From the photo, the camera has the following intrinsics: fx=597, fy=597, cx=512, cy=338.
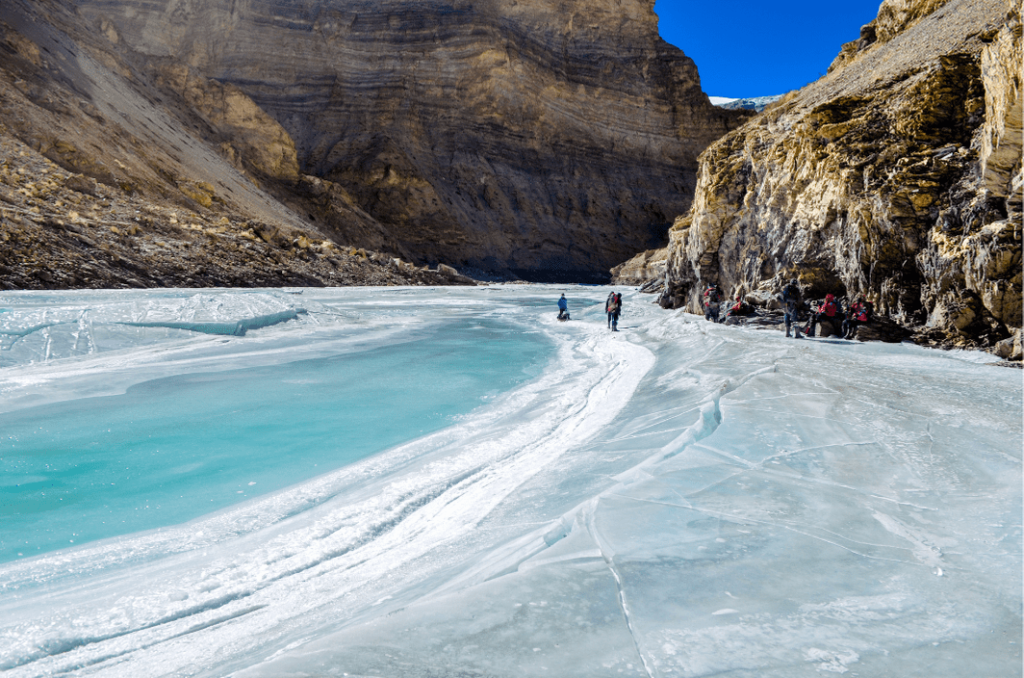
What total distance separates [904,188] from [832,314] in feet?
7.77

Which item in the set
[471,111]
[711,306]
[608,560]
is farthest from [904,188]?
[471,111]

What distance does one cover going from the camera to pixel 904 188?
998cm

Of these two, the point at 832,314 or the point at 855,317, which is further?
the point at 832,314

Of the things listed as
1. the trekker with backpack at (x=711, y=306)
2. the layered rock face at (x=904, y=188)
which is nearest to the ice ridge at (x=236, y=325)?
the trekker with backpack at (x=711, y=306)

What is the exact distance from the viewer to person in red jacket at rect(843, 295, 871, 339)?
10.1 m

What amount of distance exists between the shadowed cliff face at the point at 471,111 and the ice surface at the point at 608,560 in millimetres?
40954

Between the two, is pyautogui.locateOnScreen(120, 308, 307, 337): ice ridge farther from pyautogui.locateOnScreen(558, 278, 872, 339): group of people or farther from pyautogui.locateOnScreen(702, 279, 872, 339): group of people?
pyautogui.locateOnScreen(702, 279, 872, 339): group of people

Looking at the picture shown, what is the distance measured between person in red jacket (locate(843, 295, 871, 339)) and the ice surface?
504 cm

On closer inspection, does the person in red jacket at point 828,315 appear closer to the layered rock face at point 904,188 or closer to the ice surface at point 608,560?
the layered rock face at point 904,188

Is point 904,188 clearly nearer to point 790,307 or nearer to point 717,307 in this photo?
point 790,307

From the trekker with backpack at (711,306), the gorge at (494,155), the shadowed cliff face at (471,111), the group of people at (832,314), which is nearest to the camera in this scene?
the gorge at (494,155)

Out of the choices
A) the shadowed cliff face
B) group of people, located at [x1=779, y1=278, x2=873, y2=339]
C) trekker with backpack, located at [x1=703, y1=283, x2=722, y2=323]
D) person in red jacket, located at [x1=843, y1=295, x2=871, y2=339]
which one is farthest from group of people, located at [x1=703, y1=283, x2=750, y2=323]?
the shadowed cliff face

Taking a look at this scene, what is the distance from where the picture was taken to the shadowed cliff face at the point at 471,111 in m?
46.1

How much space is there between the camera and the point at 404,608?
208 cm
